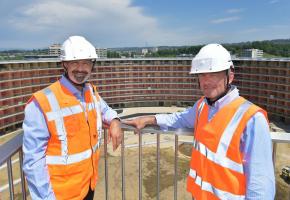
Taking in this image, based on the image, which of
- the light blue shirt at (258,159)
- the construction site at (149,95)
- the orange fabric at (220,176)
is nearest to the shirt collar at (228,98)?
the light blue shirt at (258,159)

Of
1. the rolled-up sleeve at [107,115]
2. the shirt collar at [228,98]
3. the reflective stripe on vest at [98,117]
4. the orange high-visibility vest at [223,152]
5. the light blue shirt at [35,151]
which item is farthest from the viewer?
the rolled-up sleeve at [107,115]

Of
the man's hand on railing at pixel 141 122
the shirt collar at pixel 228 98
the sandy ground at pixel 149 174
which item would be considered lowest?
the sandy ground at pixel 149 174

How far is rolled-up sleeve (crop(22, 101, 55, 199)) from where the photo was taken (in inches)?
→ 111

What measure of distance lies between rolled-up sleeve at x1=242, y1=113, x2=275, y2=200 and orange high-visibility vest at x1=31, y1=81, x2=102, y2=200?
174cm

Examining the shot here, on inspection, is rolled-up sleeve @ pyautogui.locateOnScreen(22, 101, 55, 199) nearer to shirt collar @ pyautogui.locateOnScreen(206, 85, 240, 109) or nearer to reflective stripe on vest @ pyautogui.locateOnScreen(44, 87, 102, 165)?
reflective stripe on vest @ pyautogui.locateOnScreen(44, 87, 102, 165)

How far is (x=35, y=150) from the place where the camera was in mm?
2820

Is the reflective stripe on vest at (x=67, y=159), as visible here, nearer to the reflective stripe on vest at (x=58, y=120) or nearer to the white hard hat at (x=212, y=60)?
the reflective stripe on vest at (x=58, y=120)

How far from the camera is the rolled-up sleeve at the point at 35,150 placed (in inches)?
111

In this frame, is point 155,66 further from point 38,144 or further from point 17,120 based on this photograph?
point 38,144

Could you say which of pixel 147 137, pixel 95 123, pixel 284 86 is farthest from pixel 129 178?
pixel 284 86

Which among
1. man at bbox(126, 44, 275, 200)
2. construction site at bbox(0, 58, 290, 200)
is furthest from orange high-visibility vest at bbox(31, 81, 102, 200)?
construction site at bbox(0, 58, 290, 200)

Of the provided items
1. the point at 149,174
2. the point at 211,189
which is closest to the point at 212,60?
the point at 211,189

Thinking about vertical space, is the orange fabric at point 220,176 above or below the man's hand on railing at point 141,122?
below

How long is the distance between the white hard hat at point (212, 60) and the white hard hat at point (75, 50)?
1.25 meters
